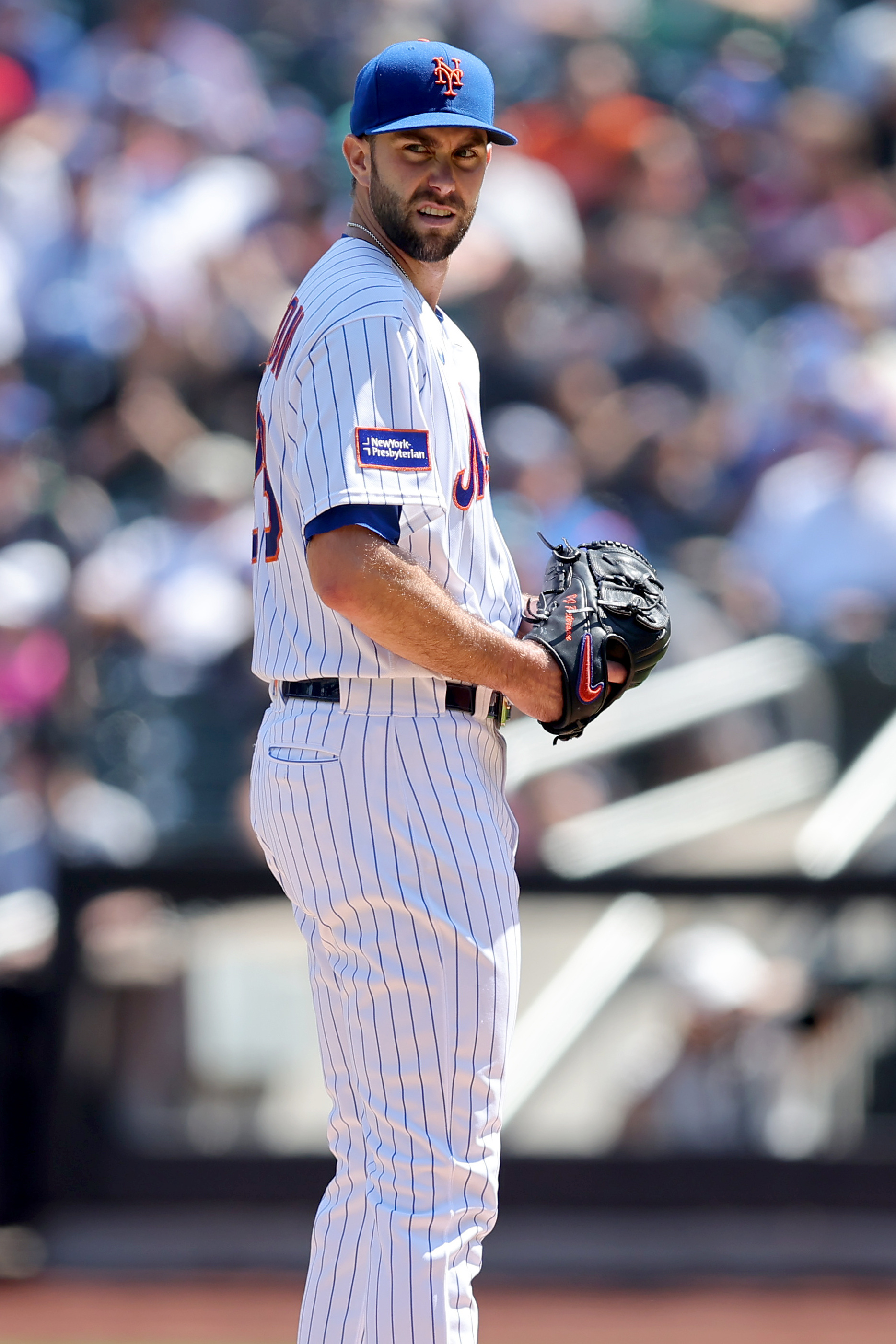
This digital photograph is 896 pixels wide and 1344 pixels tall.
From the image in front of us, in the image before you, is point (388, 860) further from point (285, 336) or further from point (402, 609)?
point (285, 336)

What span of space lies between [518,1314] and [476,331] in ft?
12.4

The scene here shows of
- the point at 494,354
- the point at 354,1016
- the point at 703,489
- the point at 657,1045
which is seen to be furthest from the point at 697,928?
the point at 354,1016

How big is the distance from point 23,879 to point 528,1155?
1.70 meters

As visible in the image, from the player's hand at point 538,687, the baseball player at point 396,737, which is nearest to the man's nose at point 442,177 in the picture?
the baseball player at point 396,737

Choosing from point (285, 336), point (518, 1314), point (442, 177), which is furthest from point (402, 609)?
point (518, 1314)

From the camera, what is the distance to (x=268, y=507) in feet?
7.95

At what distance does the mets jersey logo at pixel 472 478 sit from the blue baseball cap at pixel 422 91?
0.40 meters

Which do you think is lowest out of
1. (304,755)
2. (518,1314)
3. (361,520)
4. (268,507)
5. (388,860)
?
(518,1314)

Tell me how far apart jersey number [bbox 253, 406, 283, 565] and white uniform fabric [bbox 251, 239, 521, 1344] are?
41 millimetres

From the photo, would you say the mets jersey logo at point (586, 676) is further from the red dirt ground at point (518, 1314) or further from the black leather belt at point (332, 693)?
the red dirt ground at point (518, 1314)

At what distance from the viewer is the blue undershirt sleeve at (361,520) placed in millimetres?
2189

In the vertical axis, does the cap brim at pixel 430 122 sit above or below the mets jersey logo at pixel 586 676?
above

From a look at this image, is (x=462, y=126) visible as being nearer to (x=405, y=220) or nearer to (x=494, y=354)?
(x=405, y=220)

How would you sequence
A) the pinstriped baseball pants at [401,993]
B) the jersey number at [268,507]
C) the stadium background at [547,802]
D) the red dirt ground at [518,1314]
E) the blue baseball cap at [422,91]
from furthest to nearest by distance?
the stadium background at [547,802] < the red dirt ground at [518,1314] < the jersey number at [268,507] < the blue baseball cap at [422,91] < the pinstriped baseball pants at [401,993]
